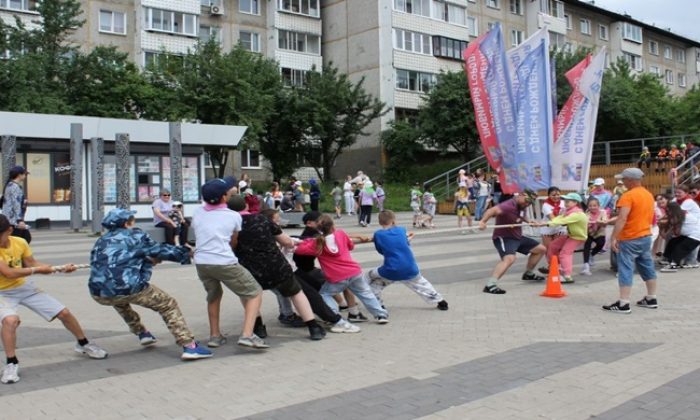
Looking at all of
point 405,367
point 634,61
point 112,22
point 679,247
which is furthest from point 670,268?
point 634,61

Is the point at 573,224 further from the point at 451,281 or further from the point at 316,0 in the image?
the point at 316,0

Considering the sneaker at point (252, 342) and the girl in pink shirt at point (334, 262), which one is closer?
the sneaker at point (252, 342)

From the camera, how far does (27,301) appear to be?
5.77 metres

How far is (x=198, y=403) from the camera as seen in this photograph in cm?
477

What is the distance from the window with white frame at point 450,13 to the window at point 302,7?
8.69m

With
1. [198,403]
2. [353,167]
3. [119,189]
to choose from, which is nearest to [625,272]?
[198,403]

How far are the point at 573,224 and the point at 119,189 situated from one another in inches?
Result: 612

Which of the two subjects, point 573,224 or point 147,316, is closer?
point 147,316

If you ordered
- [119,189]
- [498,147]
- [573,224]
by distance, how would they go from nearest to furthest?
[573,224] < [498,147] < [119,189]

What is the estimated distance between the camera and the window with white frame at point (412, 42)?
45438 mm

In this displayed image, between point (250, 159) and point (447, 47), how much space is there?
54.7 ft

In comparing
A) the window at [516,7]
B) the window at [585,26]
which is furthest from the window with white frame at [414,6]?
the window at [585,26]

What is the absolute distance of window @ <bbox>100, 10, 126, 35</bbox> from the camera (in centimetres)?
3997

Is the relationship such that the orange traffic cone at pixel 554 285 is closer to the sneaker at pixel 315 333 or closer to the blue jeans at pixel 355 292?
the blue jeans at pixel 355 292
